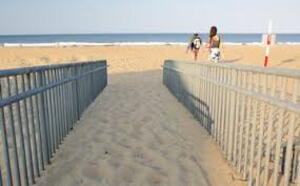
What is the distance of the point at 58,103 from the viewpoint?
5285mm

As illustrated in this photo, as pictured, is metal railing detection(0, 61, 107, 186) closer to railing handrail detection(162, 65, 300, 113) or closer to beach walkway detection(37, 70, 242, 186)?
beach walkway detection(37, 70, 242, 186)

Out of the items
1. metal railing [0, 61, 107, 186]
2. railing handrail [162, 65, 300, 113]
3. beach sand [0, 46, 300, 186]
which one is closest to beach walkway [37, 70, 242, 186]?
beach sand [0, 46, 300, 186]

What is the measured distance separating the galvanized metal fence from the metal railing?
8.52 feet

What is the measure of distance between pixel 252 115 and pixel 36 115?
9.07ft

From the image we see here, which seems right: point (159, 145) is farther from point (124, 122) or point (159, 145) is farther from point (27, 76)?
point (27, 76)

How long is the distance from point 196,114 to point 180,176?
3.02 metres

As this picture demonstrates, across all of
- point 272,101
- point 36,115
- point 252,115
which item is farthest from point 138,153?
point 272,101

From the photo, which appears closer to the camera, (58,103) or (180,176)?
(180,176)

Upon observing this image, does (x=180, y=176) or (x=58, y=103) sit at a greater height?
(x=58, y=103)

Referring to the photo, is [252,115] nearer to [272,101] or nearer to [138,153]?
[272,101]

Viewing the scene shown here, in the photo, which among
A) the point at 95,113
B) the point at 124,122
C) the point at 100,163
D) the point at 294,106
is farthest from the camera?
the point at 95,113

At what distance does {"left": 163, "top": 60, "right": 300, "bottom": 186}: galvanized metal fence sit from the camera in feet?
10.5

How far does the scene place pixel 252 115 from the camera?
402 centimetres

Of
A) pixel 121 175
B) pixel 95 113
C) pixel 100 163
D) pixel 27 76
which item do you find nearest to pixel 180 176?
pixel 121 175
